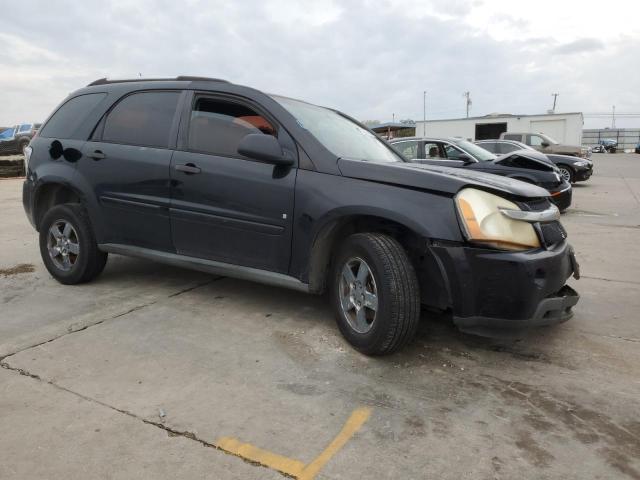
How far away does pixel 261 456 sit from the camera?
2.17 m

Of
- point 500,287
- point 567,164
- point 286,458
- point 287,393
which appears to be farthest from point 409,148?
point 286,458

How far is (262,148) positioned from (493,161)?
7155 millimetres

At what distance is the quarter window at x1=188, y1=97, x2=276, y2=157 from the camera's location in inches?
143

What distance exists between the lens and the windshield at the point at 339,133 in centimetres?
356

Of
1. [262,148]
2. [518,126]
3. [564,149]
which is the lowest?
[262,148]

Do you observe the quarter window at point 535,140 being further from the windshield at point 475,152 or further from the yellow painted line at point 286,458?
the yellow painted line at point 286,458

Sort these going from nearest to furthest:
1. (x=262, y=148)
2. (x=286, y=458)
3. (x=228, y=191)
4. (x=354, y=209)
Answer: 1. (x=286, y=458)
2. (x=354, y=209)
3. (x=262, y=148)
4. (x=228, y=191)

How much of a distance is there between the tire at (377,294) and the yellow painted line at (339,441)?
532 millimetres

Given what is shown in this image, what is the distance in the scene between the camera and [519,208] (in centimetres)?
291

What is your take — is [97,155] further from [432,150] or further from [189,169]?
[432,150]

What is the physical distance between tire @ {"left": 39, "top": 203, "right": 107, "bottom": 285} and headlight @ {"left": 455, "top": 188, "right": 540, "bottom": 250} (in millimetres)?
3081

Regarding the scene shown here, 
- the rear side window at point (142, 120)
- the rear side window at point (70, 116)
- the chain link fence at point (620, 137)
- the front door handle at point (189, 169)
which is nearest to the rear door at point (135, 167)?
the rear side window at point (142, 120)

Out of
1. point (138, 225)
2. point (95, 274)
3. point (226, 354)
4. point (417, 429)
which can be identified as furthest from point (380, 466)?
point (95, 274)

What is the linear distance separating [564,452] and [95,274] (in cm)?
383
